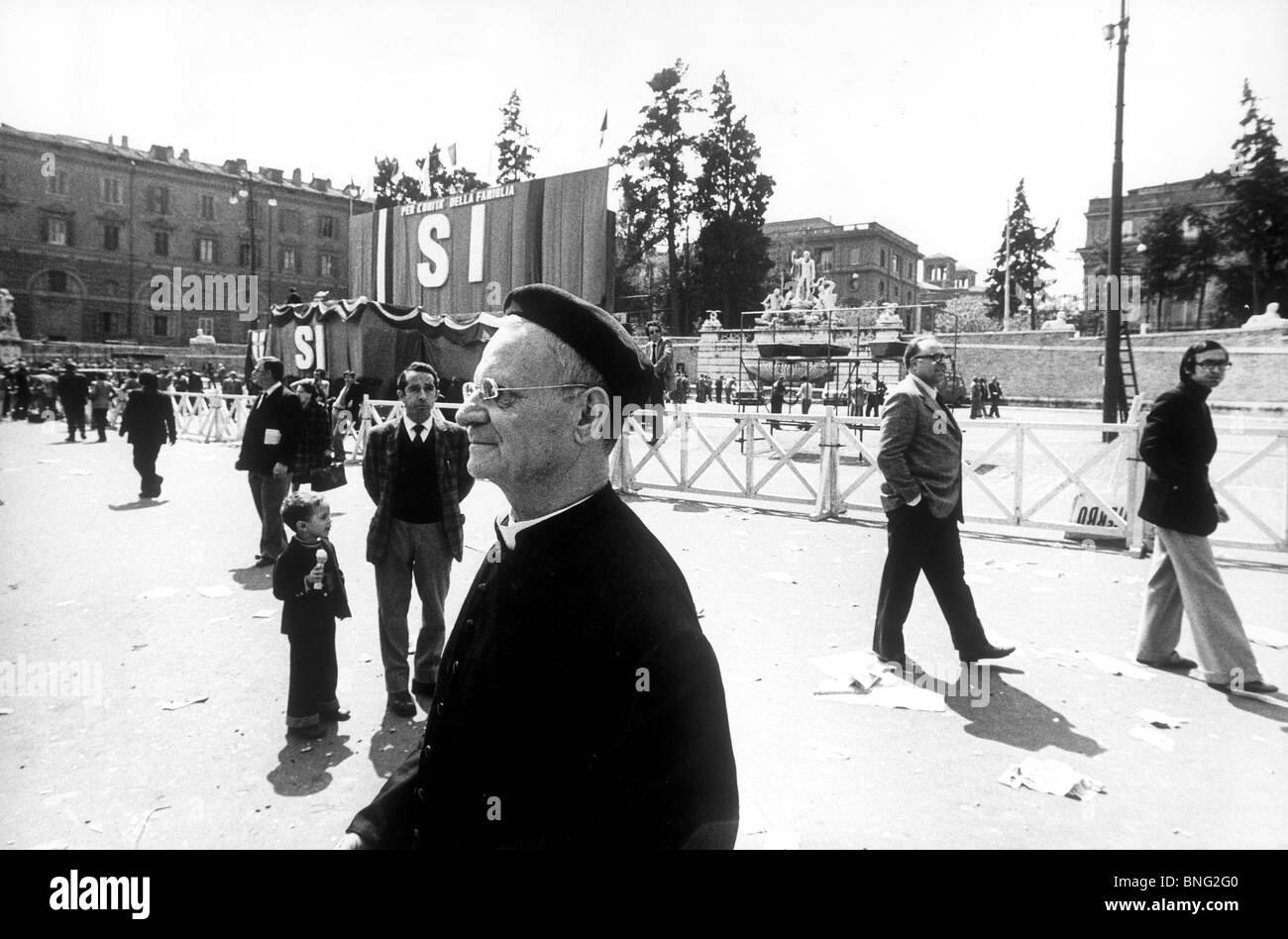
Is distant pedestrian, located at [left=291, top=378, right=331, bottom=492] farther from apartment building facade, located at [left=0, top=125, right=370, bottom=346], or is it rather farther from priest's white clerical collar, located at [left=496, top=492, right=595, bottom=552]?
apartment building facade, located at [left=0, top=125, right=370, bottom=346]

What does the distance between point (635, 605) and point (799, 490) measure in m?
10.1

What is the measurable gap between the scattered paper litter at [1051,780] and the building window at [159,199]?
57.3 meters

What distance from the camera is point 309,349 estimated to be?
18.9 meters

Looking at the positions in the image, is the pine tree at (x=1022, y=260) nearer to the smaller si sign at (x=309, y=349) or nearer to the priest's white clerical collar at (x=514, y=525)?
the smaller si sign at (x=309, y=349)

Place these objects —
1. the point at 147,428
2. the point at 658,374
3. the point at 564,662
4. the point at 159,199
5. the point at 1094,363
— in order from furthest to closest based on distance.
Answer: the point at 159,199 → the point at 1094,363 → the point at 658,374 → the point at 147,428 → the point at 564,662

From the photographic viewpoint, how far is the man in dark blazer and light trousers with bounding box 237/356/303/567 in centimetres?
658

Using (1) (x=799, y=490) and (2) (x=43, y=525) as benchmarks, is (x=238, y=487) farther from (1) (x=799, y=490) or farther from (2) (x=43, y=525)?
(1) (x=799, y=490)

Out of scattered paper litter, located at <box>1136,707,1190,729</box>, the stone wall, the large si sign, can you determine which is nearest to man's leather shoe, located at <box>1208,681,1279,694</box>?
scattered paper litter, located at <box>1136,707,1190,729</box>

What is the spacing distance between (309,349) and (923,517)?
17823 mm

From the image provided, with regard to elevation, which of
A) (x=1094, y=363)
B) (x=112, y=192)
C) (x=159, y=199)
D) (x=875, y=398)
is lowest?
(x=875, y=398)

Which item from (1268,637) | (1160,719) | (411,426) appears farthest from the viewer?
(1268,637)

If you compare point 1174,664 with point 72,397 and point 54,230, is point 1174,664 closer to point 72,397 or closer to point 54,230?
point 72,397

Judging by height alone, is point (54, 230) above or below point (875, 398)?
above

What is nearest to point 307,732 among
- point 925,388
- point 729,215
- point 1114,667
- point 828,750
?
point 828,750
